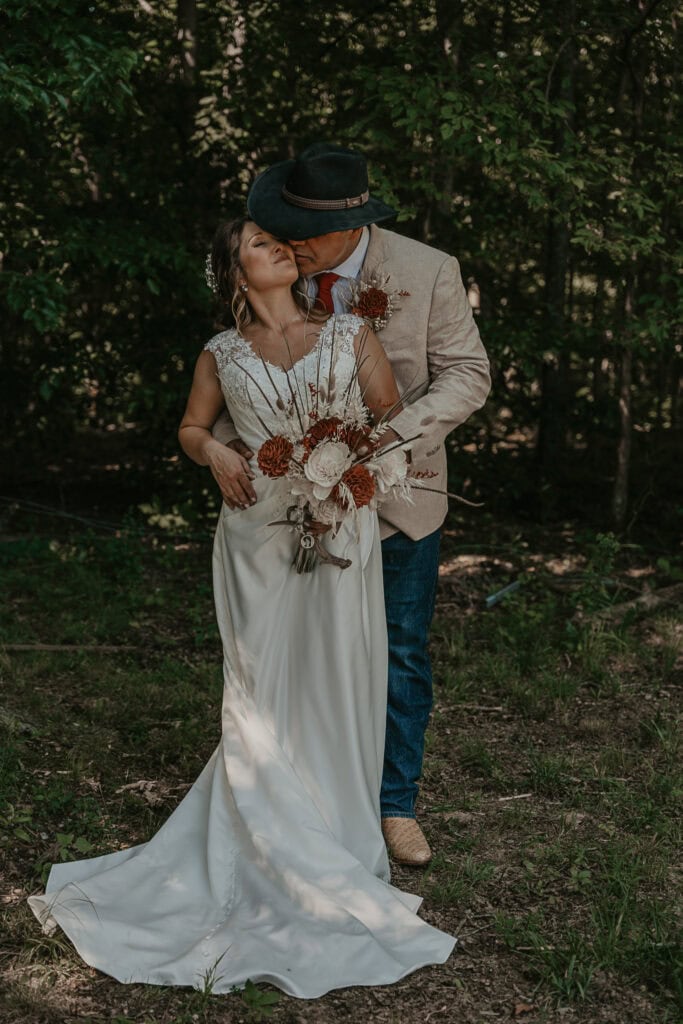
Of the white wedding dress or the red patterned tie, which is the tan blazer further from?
the white wedding dress

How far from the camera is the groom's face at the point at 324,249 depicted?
10.7 ft

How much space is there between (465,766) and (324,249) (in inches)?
84.7

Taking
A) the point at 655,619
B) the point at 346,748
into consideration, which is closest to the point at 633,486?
the point at 655,619

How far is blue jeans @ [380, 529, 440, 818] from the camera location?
145 inches

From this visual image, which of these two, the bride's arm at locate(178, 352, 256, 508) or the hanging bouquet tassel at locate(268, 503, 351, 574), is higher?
the bride's arm at locate(178, 352, 256, 508)

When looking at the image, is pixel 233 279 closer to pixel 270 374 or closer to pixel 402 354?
pixel 270 374

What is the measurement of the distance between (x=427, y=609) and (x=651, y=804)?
3.58 ft

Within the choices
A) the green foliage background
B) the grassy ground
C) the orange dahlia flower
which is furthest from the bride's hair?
the green foliage background

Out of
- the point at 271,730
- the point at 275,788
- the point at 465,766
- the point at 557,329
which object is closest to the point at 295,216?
the point at 271,730

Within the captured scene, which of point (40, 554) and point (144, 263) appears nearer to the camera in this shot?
point (144, 263)

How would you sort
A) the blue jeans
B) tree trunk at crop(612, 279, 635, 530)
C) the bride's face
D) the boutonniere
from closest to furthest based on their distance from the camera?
the bride's face → the boutonniere → the blue jeans → tree trunk at crop(612, 279, 635, 530)

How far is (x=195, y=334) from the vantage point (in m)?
7.06

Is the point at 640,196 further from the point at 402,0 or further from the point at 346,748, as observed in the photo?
the point at 346,748

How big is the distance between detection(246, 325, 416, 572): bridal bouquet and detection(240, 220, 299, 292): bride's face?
0.82ft
